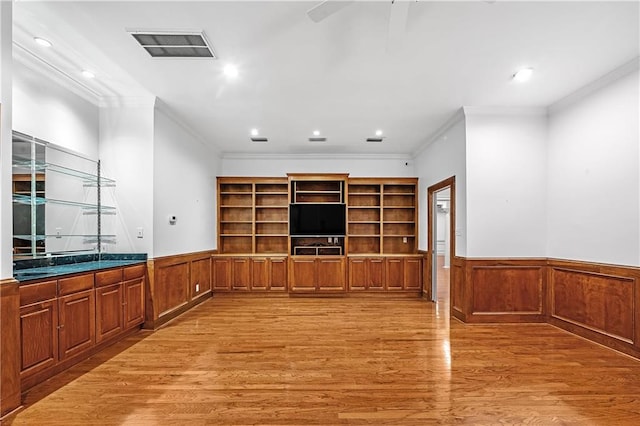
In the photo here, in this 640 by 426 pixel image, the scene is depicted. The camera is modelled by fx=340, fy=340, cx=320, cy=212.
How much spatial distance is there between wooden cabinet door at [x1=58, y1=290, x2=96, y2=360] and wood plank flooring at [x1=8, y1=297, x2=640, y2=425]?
198 millimetres

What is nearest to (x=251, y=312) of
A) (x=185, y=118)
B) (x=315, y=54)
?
(x=185, y=118)

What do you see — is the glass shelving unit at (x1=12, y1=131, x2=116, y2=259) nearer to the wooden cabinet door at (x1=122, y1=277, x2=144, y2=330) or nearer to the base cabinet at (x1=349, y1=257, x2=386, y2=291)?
the wooden cabinet door at (x1=122, y1=277, x2=144, y2=330)

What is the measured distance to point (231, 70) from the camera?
11.8 ft

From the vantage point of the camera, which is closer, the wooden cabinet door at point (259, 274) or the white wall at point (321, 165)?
the wooden cabinet door at point (259, 274)

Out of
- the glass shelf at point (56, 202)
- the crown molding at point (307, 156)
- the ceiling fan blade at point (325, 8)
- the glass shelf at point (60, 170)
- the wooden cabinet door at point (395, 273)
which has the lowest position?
the wooden cabinet door at point (395, 273)

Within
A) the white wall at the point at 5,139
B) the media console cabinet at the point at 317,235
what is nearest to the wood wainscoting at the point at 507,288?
the media console cabinet at the point at 317,235

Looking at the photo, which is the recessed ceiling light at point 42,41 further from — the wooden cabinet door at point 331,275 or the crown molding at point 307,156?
the wooden cabinet door at point 331,275

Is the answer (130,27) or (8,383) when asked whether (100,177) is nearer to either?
(130,27)

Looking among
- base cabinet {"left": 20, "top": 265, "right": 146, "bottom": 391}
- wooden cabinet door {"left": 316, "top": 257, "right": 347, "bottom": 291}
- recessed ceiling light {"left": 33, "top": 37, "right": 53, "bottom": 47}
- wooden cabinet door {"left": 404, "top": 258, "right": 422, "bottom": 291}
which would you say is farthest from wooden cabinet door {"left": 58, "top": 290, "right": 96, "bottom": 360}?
wooden cabinet door {"left": 404, "top": 258, "right": 422, "bottom": 291}

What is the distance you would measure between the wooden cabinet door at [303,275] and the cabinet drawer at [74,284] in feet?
12.9

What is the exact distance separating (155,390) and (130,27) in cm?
302

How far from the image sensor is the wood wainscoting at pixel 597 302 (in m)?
3.54

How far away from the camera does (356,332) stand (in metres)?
4.40

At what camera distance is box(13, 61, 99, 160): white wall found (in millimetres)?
3385
